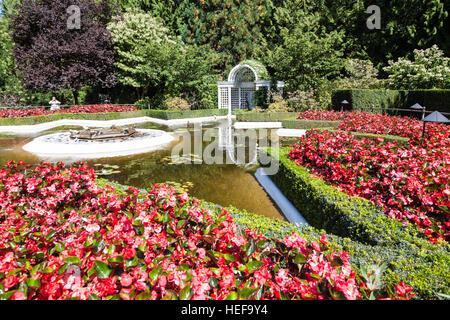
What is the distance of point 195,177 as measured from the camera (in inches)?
299

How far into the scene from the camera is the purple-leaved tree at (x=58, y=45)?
23828mm

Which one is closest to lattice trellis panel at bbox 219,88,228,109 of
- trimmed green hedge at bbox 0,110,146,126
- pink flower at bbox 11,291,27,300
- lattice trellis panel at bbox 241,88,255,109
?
lattice trellis panel at bbox 241,88,255,109

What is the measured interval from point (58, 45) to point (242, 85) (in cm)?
1862

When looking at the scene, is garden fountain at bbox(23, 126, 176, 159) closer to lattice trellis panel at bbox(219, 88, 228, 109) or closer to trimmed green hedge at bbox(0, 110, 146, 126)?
trimmed green hedge at bbox(0, 110, 146, 126)

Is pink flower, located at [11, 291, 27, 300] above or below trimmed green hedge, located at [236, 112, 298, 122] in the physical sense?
below

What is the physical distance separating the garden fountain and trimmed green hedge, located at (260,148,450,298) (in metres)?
8.23

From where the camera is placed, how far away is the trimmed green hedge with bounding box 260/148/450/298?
228 centimetres

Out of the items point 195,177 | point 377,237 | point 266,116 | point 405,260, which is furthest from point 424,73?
point 405,260

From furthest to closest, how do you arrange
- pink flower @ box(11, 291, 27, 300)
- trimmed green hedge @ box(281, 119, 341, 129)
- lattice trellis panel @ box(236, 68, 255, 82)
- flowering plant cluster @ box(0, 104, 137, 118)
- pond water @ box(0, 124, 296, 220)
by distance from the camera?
lattice trellis panel @ box(236, 68, 255, 82) → flowering plant cluster @ box(0, 104, 137, 118) → trimmed green hedge @ box(281, 119, 341, 129) → pond water @ box(0, 124, 296, 220) → pink flower @ box(11, 291, 27, 300)

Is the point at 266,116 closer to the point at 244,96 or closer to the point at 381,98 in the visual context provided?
the point at 381,98

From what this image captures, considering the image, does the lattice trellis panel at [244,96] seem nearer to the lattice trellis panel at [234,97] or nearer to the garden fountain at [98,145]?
the lattice trellis panel at [234,97]
